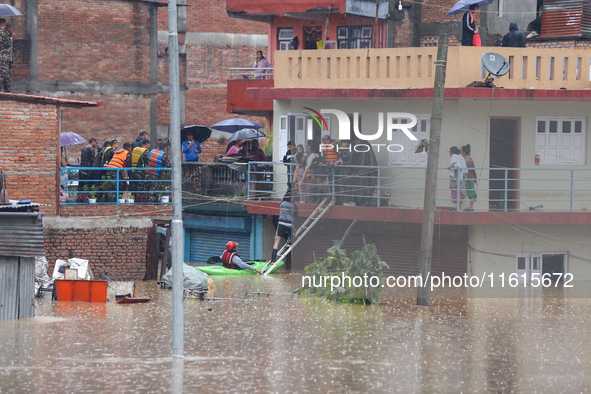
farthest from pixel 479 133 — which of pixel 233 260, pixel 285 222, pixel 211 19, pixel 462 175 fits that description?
pixel 211 19

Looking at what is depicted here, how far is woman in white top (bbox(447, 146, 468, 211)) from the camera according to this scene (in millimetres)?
20469

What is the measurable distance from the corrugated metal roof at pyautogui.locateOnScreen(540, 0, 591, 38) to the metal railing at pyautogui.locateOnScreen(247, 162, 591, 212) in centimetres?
653

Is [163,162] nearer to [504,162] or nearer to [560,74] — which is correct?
[504,162]

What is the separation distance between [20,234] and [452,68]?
1048cm

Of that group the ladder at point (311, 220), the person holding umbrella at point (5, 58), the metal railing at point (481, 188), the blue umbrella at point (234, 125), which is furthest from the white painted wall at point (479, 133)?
the person holding umbrella at point (5, 58)

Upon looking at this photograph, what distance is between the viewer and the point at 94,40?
1288 inches

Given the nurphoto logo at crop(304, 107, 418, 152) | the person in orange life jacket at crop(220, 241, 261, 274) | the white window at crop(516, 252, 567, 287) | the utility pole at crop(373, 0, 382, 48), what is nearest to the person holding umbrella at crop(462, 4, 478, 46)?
the nurphoto logo at crop(304, 107, 418, 152)

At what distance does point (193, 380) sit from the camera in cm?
1154

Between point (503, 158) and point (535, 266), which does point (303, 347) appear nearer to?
point (535, 266)

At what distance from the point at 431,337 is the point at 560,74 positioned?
9.11 metres

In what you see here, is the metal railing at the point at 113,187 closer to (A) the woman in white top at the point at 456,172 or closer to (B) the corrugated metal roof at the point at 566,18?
(A) the woman in white top at the point at 456,172

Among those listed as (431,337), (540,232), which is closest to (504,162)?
(540,232)

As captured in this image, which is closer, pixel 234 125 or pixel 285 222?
pixel 285 222

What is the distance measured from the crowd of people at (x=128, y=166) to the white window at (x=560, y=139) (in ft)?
31.1
